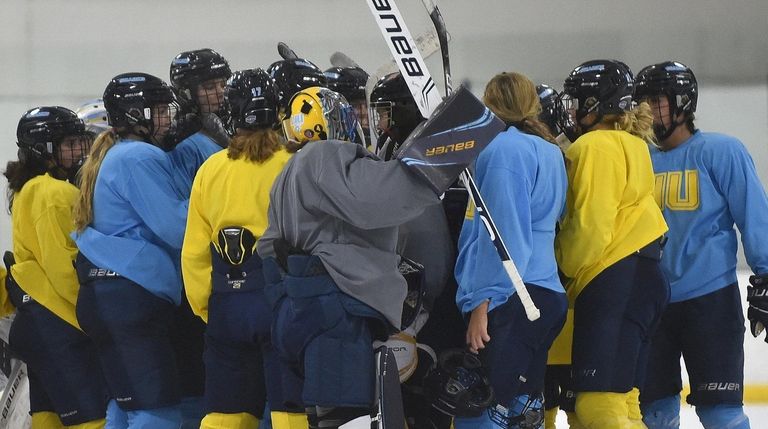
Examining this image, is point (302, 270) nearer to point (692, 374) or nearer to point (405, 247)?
point (405, 247)

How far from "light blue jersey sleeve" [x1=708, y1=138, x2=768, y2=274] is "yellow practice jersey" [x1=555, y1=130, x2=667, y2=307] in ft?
1.23

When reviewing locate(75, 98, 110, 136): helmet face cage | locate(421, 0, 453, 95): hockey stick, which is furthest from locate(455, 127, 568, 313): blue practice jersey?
locate(75, 98, 110, 136): helmet face cage

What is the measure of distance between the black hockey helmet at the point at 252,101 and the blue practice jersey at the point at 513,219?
625 mm

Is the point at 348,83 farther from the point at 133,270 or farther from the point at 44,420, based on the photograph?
the point at 44,420

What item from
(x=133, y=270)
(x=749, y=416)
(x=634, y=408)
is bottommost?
(x=749, y=416)

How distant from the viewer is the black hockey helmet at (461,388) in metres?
3.48

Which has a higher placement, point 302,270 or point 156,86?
point 156,86

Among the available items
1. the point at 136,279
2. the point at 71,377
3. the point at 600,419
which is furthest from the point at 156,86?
the point at 600,419

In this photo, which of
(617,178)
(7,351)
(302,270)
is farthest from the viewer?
(7,351)

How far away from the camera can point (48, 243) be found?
4348 millimetres

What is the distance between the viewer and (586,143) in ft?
12.6

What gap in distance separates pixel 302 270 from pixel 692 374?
1661mm

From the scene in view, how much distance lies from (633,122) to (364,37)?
340 centimetres

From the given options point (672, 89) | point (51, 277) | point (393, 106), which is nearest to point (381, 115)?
point (393, 106)
